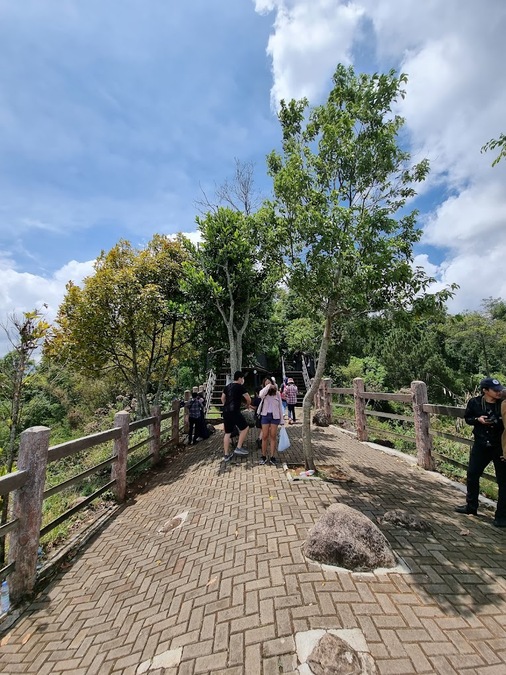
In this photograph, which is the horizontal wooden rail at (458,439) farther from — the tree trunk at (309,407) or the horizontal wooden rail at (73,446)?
the horizontal wooden rail at (73,446)

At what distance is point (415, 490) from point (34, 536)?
5.11 m

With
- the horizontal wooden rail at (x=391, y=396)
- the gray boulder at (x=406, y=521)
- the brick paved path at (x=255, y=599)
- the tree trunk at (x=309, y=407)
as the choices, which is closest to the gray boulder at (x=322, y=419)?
the horizontal wooden rail at (x=391, y=396)

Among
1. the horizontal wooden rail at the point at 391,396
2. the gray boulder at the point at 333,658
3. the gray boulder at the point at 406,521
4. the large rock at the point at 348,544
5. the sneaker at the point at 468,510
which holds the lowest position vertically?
the sneaker at the point at 468,510

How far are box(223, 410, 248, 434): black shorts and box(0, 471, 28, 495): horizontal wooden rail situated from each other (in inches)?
151

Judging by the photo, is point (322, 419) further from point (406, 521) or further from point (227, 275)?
point (406, 521)

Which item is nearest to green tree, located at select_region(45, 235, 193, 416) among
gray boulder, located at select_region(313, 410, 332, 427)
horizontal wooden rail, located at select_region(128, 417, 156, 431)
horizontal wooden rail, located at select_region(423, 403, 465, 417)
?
horizontal wooden rail, located at select_region(128, 417, 156, 431)

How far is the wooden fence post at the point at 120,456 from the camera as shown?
5.71 metres

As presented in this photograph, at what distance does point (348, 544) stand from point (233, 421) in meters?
4.00

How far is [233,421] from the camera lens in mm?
6883

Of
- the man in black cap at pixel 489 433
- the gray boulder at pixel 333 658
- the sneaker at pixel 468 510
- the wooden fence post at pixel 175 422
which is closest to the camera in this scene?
the gray boulder at pixel 333 658

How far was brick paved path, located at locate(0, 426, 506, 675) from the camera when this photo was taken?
230 cm

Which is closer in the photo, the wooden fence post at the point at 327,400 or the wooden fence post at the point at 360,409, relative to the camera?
the wooden fence post at the point at 360,409

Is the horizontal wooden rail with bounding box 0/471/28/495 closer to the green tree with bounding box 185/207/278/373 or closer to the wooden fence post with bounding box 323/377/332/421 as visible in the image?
the green tree with bounding box 185/207/278/373

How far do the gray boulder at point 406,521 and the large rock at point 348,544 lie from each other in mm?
783
